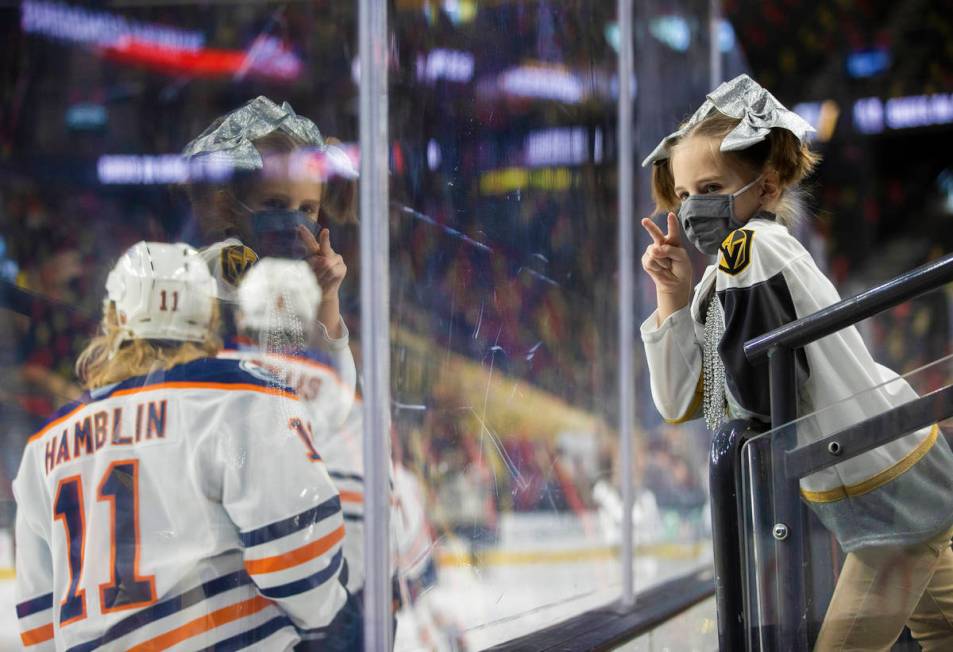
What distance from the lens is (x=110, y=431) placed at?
64.8 inches

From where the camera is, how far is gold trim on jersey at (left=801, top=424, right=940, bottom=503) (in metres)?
1.47

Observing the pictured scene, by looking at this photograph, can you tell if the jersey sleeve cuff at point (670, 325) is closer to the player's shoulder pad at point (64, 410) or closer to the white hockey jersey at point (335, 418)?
the white hockey jersey at point (335, 418)

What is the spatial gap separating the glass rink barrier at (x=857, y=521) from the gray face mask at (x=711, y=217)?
0.30m

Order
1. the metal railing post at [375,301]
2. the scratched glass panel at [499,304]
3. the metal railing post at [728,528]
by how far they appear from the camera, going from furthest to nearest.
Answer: the scratched glass panel at [499,304], the metal railing post at [375,301], the metal railing post at [728,528]

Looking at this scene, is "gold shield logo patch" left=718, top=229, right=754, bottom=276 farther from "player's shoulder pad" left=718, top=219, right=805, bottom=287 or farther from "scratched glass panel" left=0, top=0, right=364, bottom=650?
"scratched glass panel" left=0, top=0, right=364, bottom=650

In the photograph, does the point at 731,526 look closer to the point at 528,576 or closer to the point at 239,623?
the point at 239,623

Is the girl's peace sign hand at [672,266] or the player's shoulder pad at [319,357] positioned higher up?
the girl's peace sign hand at [672,266]

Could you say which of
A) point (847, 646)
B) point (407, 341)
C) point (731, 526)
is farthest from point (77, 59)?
point (847, 646)

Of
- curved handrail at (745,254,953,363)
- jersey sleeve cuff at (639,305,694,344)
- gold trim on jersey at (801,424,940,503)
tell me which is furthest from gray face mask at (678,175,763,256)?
gold trim on jersey at (801,424,940,503)

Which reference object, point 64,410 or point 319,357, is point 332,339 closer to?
point 319,357

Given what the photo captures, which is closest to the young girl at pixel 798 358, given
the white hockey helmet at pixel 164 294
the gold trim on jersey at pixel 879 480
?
the gold trim on jersey at pixel 879 480

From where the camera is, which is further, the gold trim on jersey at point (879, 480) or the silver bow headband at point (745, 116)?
the silver bow headband at point (745, 116)

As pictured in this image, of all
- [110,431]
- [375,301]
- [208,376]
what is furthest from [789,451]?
[110,431]

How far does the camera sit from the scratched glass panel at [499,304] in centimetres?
197
